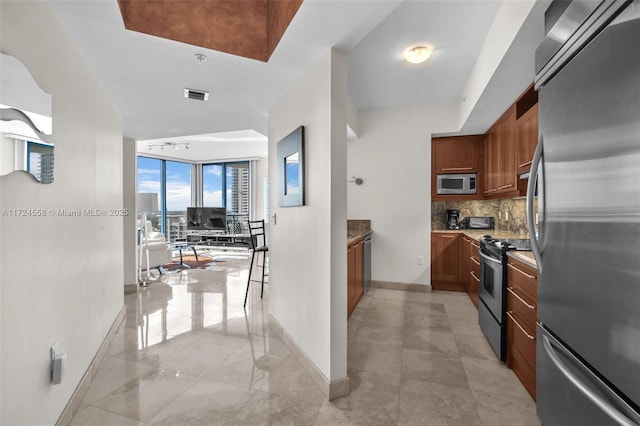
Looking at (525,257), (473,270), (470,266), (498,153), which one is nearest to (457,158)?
(498,153)

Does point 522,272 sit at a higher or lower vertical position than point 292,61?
lower

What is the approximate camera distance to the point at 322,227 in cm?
222

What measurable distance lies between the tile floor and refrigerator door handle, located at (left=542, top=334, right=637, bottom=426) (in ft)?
2.57

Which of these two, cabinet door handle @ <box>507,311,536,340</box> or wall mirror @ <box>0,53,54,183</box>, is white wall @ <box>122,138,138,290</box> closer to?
wall mirror @ <box>0,53,54,183</box>

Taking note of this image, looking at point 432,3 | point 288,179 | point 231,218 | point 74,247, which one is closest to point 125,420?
point 74,247

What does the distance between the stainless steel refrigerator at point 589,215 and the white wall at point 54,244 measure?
6.96 ft

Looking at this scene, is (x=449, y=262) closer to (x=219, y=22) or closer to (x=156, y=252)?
(x=219, y=22)

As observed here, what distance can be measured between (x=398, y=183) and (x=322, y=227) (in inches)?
108

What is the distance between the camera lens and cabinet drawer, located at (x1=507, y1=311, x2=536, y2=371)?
6.49ft

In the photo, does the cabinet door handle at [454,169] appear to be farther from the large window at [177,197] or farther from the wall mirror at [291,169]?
the large window at [177,197]

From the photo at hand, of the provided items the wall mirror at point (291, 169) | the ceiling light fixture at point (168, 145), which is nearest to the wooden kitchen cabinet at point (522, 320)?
the wall mirror at point (291, 169)

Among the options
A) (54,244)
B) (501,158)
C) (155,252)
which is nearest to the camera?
(54,244)

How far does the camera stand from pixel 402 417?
1.87 metres

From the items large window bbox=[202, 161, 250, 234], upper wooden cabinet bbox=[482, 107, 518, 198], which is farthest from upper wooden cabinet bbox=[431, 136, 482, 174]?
large window bbox=[202, 161, 250, 234]
